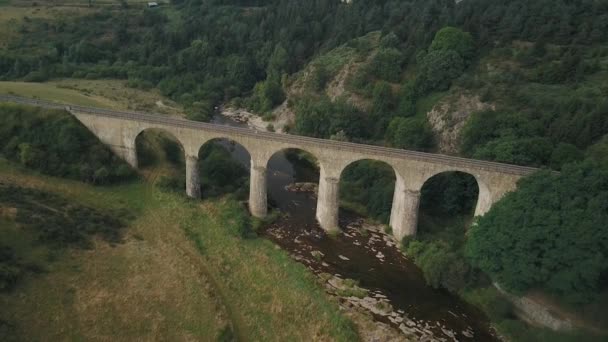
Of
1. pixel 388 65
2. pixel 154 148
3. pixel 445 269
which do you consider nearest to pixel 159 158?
pixel 154 148

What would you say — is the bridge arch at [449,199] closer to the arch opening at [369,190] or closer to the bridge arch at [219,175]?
the arch opening at [369,190]

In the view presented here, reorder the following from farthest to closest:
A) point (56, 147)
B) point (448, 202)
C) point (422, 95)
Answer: point (422, 95) → point (56, 147) → point (448, 202)

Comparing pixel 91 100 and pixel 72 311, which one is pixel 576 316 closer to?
pixel 72 311

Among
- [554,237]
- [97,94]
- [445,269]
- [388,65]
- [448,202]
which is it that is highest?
[388,65]

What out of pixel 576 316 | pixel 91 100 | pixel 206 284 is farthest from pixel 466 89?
pixel 91 100

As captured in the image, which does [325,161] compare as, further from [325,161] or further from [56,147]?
[56,147]

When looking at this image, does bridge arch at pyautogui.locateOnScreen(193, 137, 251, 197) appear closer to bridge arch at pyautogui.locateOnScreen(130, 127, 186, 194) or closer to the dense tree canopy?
bridge arch at pyautogui.locateOnScreen(130, 127, 186, 194)

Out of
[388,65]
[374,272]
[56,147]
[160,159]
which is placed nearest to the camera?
[374,272]
